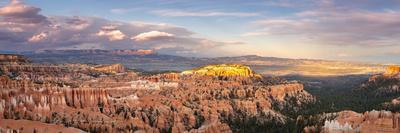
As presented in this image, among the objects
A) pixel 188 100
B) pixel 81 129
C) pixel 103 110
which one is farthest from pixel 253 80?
pixel 81 129

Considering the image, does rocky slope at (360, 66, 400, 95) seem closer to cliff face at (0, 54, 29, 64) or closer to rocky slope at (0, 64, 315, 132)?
rocky slope at (0, 64, 315, 132)

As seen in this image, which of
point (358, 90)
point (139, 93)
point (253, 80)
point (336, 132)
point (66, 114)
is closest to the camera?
point (336, 132)

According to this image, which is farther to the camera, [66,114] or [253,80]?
[253,80]

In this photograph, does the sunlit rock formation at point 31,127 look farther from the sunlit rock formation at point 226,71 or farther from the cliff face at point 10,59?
the sunlit rock formation at point 226,71

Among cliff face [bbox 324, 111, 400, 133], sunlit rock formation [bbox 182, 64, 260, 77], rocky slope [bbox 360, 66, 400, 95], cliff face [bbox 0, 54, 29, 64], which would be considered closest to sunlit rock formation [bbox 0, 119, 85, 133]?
cliff face [bbox 324, 111, 400, 133]

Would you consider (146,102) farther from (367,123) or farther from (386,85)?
(386,85)

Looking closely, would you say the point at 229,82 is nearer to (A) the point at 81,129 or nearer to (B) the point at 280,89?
(B) the point at 280,89

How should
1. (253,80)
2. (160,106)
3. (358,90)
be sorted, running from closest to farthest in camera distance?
(160,106) → (253,80) → (358,90)

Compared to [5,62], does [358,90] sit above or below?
below
